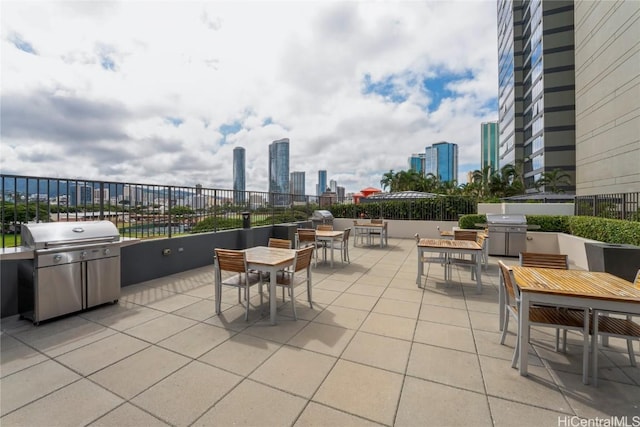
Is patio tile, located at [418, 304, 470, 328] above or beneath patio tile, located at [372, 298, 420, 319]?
beneath

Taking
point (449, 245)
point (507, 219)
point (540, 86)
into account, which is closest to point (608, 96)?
point (507, 219)

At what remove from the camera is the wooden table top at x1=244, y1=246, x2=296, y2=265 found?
348 cm

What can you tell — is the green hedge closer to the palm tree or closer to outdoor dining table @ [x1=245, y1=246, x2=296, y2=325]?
outdoor dining table @ [x1=245, y1=246, x2=296, y2=325]

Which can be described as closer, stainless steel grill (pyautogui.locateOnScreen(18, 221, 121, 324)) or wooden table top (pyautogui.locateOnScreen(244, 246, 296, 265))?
stainless steel grill (pyautogui.locateOnScreen(18, 221, 121, 324))

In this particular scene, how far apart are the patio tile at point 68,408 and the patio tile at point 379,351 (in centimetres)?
193

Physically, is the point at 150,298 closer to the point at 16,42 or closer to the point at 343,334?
the point at 343,334

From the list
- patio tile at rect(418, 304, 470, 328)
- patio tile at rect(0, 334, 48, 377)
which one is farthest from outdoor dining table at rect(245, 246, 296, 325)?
patio tile at rect(0, 334, 48, 377)

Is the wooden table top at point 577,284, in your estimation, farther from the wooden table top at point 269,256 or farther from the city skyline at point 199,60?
the city skyline at point 199,60

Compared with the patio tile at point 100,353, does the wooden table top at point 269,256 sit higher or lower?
higher

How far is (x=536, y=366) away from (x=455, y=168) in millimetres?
115615

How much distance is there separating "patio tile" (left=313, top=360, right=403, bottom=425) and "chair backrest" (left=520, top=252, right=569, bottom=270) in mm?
2386

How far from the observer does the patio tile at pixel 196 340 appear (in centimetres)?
272

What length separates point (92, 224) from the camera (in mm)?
3898

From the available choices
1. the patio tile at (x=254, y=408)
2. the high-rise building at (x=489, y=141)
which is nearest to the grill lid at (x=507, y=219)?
the patio tile at (x=254, y=408)
